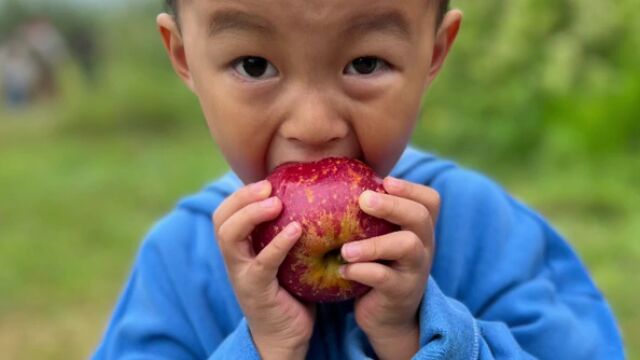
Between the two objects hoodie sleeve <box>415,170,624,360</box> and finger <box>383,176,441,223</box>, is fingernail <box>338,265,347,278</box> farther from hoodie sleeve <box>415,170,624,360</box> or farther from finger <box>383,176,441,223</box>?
hoodie sleeve <box>415,170,624,360</box>

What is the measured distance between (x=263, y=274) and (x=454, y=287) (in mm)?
515

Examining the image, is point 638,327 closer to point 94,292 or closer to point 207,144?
point 94,292

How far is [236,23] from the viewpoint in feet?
5.35

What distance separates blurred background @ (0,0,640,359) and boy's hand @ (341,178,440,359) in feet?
7.64

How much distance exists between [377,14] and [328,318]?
562 mm

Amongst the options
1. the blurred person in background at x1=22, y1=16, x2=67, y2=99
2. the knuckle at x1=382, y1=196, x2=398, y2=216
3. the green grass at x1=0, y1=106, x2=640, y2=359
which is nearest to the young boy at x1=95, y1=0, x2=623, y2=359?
the knuckle at x1=382, y1=196, x2=398, y2=216

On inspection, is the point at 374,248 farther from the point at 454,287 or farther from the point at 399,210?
the point at 454,287

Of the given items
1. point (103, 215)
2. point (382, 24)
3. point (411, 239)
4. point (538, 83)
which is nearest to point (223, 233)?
point (411, 239)

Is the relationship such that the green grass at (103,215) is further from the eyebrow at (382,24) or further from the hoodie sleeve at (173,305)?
the eyebrow at (382,24)

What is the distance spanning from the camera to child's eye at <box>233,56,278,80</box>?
5.40ft

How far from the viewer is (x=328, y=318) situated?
74.5 inches

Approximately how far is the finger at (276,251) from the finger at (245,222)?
38mm

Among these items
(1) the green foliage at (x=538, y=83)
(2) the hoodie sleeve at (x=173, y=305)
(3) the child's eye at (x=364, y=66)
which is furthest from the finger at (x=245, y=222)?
(1) the green foliage at (x=538, y=83)

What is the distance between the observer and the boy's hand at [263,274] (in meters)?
1.58
